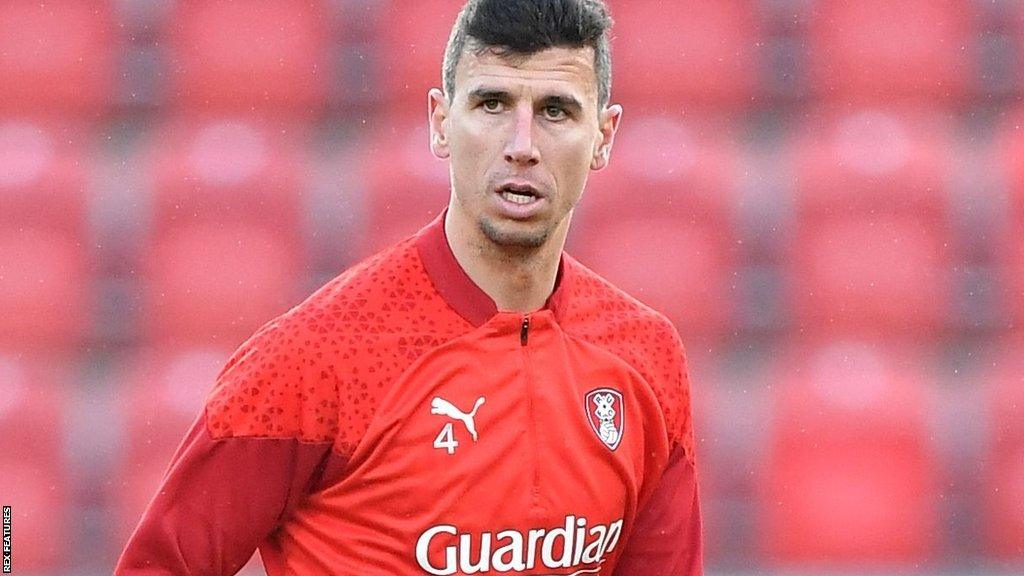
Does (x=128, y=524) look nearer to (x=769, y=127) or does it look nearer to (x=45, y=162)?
(x=45, y=162)

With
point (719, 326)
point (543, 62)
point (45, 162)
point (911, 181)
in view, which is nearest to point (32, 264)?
point (45, 162)

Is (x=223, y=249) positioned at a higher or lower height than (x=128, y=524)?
higher

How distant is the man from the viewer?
1861 millimetres

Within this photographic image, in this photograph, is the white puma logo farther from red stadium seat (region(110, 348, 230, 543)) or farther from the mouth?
red stadium seat (region(110, 348, 230, 543))

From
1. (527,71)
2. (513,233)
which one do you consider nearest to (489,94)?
(527,71)

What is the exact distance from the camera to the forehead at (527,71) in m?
1.91

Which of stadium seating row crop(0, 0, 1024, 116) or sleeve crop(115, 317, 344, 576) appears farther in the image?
stadium seating row crop(0, 0, 1024, 116)

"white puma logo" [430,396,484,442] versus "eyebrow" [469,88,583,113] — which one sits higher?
"eyebrow" [469,88,583,113]

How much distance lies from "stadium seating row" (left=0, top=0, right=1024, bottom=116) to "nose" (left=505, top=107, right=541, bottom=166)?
8.05 ft

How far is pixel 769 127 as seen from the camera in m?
4.36

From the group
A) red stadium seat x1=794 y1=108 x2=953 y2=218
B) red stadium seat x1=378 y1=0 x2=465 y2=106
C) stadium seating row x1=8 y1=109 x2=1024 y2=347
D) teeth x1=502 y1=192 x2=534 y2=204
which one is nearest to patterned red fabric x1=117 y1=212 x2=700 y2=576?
teeth x1=502 y1=192 x2=534 y2=204

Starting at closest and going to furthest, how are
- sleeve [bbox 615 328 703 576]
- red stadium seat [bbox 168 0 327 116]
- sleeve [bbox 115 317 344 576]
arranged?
sleeve [bbox 115 317 344 576], sleeve [bbox 615 328 703 576], red stadium seat [bbox 168 0 327 116]

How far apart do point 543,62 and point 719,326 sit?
Result: 2211 mm

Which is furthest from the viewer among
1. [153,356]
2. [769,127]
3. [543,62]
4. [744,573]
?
[769,127]
